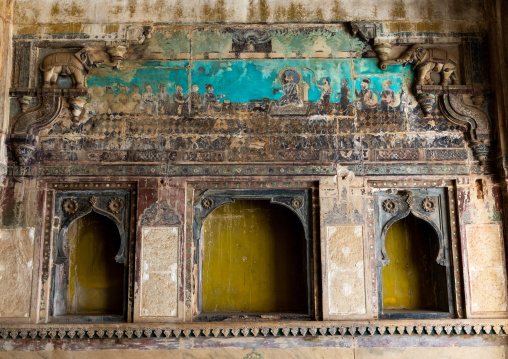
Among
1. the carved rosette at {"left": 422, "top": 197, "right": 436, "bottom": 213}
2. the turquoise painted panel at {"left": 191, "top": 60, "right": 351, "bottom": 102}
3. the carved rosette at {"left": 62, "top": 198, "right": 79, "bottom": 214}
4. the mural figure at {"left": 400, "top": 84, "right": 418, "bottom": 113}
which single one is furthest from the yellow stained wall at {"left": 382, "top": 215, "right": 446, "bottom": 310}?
the carved rosette at {"left": 62, "top": 198, "right": 79, "bottom": 214}

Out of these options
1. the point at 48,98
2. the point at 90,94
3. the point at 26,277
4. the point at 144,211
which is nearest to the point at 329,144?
the point at 144,211

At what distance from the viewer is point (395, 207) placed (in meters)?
7.23

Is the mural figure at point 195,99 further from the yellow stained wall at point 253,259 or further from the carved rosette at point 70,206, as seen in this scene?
the carved rosette at point 70,206

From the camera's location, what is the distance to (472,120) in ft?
23.4

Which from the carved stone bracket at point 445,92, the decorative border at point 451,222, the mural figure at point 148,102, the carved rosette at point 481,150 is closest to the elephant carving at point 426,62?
the carved stone bracket at point 445,92

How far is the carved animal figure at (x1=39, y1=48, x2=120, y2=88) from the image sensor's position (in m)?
7.29

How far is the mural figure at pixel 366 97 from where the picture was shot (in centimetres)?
729

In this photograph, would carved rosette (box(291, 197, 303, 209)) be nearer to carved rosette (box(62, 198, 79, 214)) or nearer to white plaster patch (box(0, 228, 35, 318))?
carved rosette (box(62, 198, 79, 214))

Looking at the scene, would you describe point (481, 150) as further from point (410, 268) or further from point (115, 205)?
point (115, 205)

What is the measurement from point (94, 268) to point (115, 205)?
119cm

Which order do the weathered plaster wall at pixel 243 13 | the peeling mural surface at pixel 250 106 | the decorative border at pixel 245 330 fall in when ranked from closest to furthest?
1. the decorative border at pixel 245 330
2. the peeling mural surface at pixel 250 106
3. the weathered plaster wall at pixel 243 13

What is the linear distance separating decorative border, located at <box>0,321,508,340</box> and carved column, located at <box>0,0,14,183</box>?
2.29m

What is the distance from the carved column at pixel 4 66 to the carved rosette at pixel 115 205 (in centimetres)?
158

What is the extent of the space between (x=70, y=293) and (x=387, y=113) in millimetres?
5541
